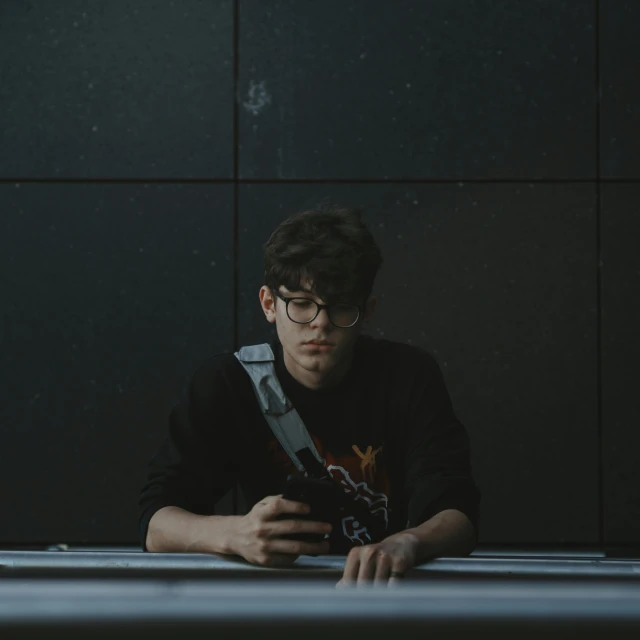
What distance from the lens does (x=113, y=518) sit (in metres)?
3.28

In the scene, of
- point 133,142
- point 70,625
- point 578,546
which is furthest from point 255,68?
point 70,625

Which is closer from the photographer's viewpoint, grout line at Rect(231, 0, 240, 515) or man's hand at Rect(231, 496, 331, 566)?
man's hand at Rect(231, 496, 331, 566)

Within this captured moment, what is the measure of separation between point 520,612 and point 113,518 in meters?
3.12

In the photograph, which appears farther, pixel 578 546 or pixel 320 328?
pixel 578 546

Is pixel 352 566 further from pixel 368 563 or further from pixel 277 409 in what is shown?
pixel 277 409

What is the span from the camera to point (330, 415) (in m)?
1.89

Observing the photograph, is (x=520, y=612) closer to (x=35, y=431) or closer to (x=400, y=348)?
(x=400, y=348)

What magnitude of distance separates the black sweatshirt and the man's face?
0.13 metres

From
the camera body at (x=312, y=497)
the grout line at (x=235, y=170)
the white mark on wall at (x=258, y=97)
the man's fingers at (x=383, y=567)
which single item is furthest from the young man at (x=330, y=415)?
the white mark on wall at (x=258, y=97)

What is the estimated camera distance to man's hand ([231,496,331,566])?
0.98 meters

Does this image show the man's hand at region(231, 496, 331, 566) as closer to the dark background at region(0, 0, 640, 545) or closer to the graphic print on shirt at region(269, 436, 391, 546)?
the graphic print on shirt at region(269, 436, 391, 546)

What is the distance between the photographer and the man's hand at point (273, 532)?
0.98 m

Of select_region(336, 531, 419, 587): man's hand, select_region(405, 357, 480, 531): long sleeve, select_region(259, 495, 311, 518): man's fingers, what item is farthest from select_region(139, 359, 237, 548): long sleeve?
select_region(336, 531, 419, 587): man's hand

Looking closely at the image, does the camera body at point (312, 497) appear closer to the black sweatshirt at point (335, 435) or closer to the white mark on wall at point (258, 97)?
the black sweatshirt at point (335, 435)
